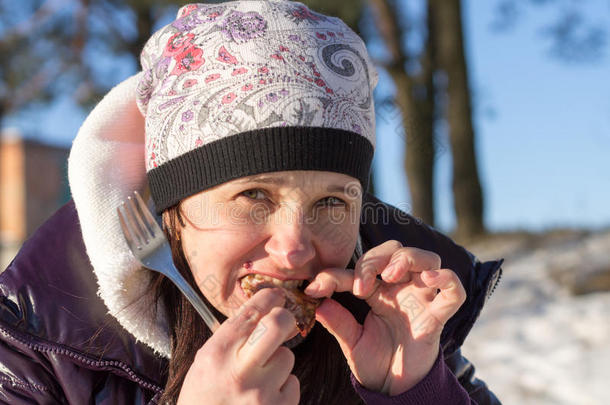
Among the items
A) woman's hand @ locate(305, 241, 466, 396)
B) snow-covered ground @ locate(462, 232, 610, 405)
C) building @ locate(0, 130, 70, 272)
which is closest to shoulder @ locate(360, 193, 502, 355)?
woman's hand @ locate(305, 241, 466, 396)

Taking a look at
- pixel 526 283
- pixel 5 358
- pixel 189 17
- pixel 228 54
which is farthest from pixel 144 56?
pixel 526 283

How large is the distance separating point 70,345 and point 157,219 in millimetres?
447

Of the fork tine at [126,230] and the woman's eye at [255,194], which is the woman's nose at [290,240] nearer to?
the woman's eye at [255,194]

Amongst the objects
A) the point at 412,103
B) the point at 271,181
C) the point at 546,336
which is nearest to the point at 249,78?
the point at 271,181

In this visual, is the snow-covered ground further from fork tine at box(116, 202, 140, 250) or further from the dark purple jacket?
fork tine at box(116, 202, 140, 250)

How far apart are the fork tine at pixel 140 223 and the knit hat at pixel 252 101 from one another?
0.21 ft

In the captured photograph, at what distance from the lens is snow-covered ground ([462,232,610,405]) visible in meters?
3.46

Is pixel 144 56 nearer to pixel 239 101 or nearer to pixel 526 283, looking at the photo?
pixel 239 101

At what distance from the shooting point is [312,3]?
605 centimetres

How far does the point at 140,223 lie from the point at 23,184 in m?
16.7

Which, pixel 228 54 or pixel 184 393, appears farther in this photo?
pixel 228 54

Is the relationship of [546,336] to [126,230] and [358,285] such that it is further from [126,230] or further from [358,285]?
[126,230]

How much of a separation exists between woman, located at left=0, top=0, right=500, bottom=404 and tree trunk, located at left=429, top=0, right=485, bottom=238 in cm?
578

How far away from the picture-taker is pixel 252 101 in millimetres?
1689
